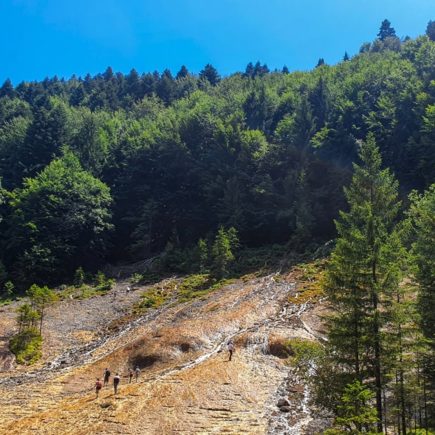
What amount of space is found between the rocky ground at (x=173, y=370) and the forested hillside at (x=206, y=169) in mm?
21406

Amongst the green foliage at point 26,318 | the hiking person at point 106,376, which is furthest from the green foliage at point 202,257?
the hiking person at point 106,376

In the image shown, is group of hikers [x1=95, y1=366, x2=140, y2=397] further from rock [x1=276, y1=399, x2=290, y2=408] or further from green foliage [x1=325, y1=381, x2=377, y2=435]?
green foliage [x1=325, y1=381, x2=377, y2=435]

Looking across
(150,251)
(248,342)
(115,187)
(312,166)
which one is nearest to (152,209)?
(150,251)

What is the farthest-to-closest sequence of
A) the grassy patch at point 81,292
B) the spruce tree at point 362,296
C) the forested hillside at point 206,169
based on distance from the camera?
the forested hillside at point 206,169, the grassy patch at point 81,292, the spruce tree at point 362,296

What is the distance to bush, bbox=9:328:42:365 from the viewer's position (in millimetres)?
34844

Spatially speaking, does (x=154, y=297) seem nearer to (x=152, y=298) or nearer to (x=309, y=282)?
(x=152, y=298)

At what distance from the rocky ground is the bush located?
87 centimetres

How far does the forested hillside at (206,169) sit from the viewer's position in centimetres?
6612

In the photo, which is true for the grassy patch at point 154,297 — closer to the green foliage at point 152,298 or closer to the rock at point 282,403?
the green foliage at point 152,298

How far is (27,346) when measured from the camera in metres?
36.5

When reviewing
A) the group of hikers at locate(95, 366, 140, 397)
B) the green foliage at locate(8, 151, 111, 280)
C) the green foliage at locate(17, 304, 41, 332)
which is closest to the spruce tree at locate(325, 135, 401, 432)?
the group of hikers at locate(95, 366, 140, 397)

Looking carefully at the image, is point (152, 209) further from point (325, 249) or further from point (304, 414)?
point (304, 414)

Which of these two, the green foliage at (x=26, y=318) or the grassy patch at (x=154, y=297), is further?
the grassy patch at (x=154, y=297)

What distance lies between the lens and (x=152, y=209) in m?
73.7
